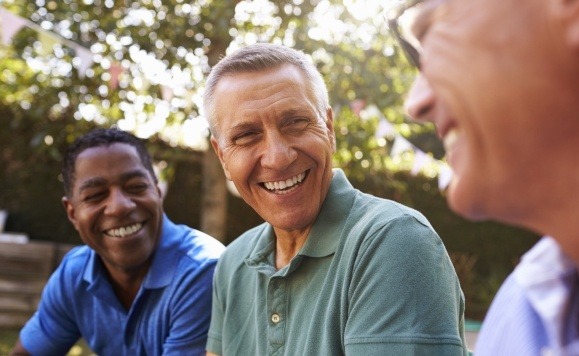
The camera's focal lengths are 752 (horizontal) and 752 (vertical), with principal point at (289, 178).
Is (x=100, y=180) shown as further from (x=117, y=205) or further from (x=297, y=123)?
(x=297, y=123)

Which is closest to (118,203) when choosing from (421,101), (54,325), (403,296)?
(54,325)

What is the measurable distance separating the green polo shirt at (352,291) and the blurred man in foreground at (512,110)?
0.68 m

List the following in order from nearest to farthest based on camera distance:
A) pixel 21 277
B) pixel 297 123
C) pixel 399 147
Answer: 1. pixel 297 123
2. pixel 399 147
3. pixel 21 277

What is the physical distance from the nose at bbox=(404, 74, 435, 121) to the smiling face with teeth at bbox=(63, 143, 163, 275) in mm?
2201

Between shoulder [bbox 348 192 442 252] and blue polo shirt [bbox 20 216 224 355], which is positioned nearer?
shoulder [bbox 348 192 442 252]

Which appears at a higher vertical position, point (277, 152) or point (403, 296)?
point (277, 152)

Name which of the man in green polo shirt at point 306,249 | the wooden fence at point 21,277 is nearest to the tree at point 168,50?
the wooden fence at point 21,277

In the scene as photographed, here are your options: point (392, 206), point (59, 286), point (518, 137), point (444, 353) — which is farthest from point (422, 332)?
point (59, 286)

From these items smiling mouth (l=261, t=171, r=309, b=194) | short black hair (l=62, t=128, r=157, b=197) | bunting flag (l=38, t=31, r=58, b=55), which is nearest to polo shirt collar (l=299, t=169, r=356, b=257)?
smiling mouth (l=261, t=171, r=309, b=194)

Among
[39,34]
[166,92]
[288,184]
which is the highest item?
[39,34]

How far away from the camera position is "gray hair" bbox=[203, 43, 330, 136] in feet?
7.25

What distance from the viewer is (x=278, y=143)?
2.14 m

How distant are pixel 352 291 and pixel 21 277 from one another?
25.0 ft

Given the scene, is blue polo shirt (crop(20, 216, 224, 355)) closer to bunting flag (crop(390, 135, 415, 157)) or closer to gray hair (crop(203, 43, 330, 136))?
gray hair (crop(203, 43, 330, 136))
